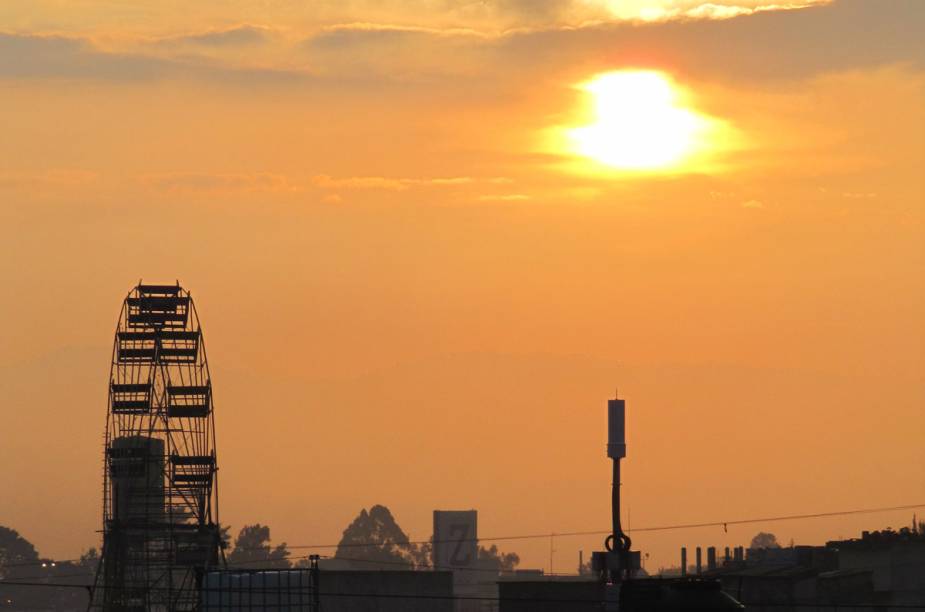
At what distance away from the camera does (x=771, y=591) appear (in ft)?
407

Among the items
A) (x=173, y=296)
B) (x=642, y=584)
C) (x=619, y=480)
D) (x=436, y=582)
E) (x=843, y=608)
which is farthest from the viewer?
(x=436, y=582)

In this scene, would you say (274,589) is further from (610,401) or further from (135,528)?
(135,528)

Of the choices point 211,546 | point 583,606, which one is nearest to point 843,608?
point 583,606

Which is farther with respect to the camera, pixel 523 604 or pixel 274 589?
pixel 523 604

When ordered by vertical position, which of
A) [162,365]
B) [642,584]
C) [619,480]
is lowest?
[642,584]

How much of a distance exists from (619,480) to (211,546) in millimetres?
67233

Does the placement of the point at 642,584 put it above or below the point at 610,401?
below

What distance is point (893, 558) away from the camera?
411ft

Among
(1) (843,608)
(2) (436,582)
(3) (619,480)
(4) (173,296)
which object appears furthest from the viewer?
(2) (436,582)

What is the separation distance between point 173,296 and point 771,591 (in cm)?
4807

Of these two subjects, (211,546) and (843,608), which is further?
(211,546)

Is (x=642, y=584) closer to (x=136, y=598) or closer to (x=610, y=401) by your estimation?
(x=610, y=401)

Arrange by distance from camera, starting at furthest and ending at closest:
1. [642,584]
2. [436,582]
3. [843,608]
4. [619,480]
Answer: [436,582] → [843,608] → [619,480] → [642,584]

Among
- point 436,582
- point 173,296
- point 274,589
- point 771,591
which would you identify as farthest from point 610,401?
point 436,582
